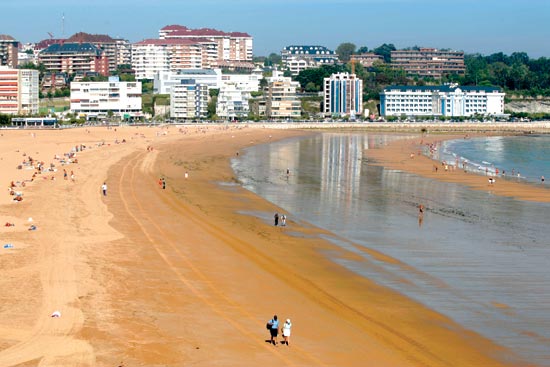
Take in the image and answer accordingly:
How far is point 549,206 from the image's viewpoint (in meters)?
33.7

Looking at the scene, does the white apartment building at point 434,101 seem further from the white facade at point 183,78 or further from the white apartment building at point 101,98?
the white apartment building at point 101,98

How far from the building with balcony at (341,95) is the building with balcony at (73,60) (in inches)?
1706

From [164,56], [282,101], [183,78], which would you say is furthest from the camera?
[164,56]

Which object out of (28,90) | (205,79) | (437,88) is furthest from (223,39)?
(28,90)

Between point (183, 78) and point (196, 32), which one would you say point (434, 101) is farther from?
point (196, 32)

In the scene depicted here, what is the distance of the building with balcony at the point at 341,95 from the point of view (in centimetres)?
12462

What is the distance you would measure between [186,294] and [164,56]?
146m

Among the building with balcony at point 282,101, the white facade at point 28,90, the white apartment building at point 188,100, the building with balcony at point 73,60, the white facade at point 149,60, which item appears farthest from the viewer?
the white facade at point 149,60

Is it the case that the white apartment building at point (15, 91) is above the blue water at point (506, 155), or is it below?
above

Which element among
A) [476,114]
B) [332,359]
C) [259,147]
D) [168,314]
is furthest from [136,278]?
[476,114]

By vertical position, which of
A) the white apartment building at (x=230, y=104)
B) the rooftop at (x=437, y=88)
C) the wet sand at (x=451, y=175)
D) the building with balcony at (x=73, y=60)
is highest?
the building with balcony at (x=73, y=60)

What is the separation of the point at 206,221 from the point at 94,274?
31.4 ft

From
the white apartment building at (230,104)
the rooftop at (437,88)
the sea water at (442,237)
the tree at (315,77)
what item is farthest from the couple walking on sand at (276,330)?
the tree at (315,77)

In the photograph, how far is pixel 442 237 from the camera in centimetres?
2583
